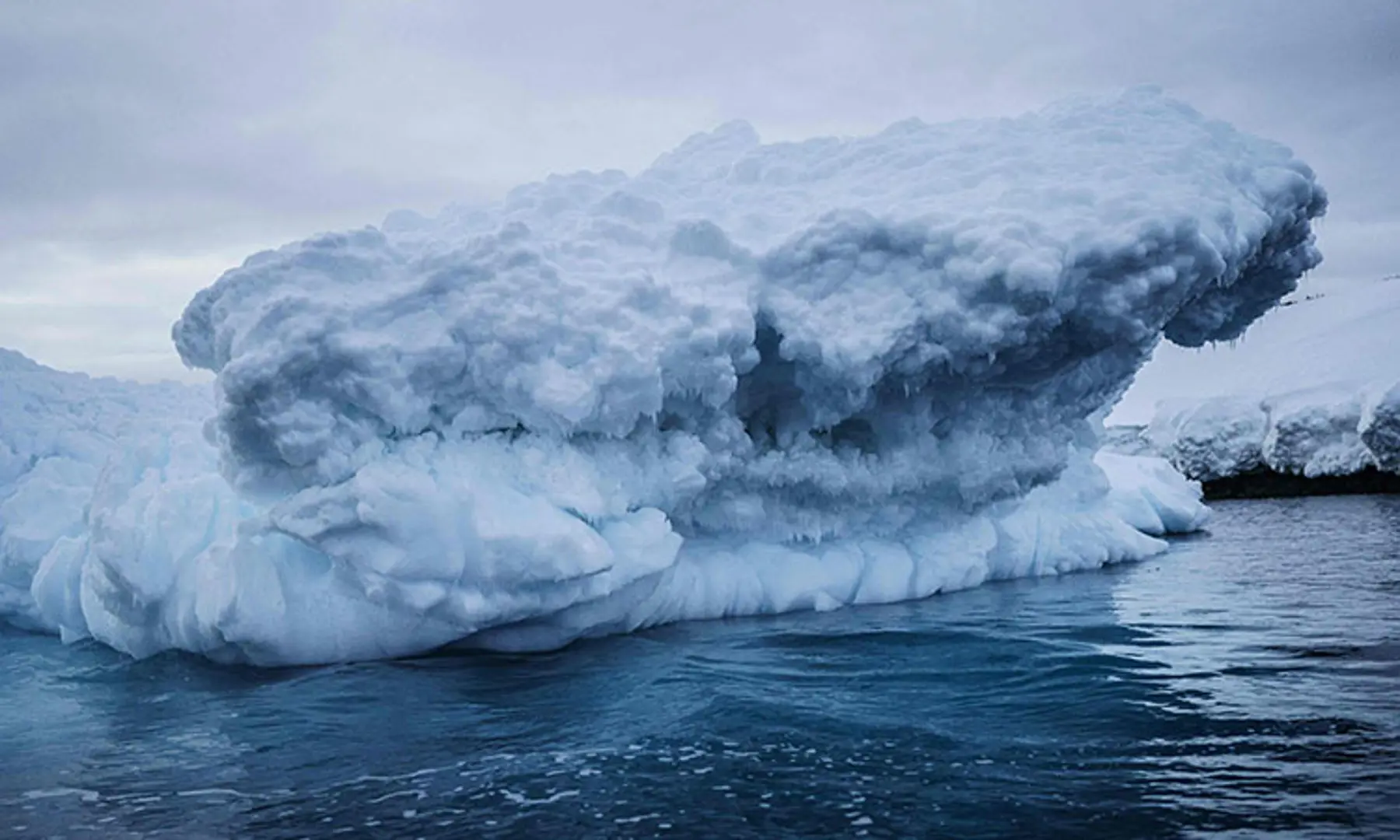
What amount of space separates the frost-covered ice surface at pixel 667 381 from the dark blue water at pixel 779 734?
58cm

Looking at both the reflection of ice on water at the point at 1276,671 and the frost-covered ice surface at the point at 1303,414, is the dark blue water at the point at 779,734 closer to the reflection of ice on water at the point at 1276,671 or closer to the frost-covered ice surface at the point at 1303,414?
the reflection of ice on water at the point at 1276,671

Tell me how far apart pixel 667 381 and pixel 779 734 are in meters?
3.41

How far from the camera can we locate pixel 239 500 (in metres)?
9.02

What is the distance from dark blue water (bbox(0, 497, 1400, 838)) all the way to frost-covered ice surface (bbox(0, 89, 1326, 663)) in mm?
579

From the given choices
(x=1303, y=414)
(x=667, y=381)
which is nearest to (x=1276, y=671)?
(x=667, y=381)

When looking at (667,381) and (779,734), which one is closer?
(779,734)

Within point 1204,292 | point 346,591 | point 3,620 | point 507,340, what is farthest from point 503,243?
point 3,620

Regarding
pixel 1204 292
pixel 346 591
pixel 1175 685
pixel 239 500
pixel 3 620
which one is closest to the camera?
pixel 1175 685

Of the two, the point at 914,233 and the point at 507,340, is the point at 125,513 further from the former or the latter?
the point at 914,233

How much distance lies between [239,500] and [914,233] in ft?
17.7

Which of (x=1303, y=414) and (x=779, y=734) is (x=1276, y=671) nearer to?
(x=779, y=734)

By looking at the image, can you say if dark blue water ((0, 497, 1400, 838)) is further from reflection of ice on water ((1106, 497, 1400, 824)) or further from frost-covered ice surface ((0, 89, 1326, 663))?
frost-covered ice surface ((0, 89, 1326, 663))

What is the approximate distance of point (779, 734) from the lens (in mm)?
5391

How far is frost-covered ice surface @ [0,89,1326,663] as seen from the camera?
7.58m
